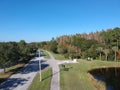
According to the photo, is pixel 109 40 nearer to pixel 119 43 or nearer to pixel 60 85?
pixel 119 43

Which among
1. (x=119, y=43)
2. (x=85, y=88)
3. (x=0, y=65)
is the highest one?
A: (x=119, y=43)

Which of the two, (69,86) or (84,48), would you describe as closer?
(69,86)

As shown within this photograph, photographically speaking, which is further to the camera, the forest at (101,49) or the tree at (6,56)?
the forest at (101,49)

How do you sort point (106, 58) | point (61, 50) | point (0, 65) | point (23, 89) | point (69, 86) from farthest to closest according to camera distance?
point (61, 50), point (106, 58), point (0, 65), point (69, 86), point (23, 89)

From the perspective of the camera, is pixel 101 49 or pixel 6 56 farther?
pixel 101 49

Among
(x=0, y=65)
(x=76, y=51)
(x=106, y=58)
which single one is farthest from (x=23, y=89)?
(x=76, y=51)

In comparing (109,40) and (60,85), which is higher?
(109,40)

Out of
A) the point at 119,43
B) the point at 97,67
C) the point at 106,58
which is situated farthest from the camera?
the point at 119,43

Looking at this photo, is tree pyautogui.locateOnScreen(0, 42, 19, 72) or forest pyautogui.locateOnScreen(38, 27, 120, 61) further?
forest pyautogui.locateOnScreen(38, 27, 120, 61)

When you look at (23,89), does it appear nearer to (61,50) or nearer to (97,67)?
(97,67)

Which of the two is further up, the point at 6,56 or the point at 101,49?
the point at 101,49
